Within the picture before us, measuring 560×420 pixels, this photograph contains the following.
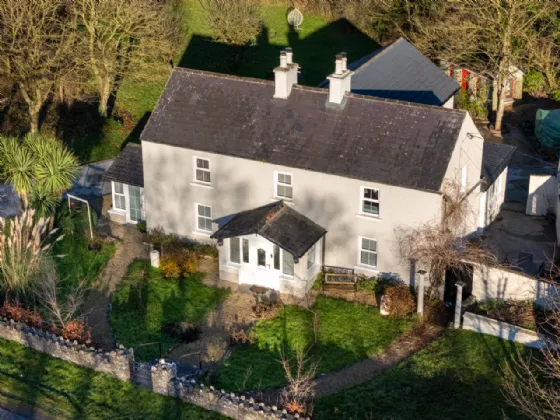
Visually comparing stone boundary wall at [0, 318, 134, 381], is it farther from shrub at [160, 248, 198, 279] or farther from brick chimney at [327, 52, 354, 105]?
brick chimney at [327, 52, 354, 105]

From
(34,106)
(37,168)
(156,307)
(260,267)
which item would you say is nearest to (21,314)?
(156,307)

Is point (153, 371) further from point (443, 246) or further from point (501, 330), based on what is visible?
point (501, 330)

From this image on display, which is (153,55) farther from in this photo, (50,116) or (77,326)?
(77,326)

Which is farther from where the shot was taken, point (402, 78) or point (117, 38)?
point (117, 38)

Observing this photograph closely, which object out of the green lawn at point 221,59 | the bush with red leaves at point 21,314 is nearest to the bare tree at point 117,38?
the green lawn at point 221,59

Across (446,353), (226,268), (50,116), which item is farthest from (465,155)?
(50,116)

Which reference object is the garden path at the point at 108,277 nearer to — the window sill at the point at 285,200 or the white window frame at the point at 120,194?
the white window frame at the point at 120,194
